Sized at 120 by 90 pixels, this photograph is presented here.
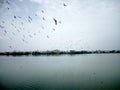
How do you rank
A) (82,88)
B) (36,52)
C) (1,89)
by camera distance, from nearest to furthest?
(1,89) → (82,88) → (36,52)

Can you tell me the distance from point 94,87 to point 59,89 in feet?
8.24

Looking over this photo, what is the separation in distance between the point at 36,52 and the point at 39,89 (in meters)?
92.2

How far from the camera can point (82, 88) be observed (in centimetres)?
1013

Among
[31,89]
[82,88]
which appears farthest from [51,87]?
[82,88]

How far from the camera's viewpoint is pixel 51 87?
10.4 meters

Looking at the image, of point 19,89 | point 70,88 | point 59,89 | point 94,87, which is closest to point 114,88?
point 94,87

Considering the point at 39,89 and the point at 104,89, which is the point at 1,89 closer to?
the point at 39,89

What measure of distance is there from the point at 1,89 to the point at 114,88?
296 inches

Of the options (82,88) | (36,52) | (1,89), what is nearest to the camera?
(1,89)

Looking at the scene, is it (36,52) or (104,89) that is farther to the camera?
(36,52)

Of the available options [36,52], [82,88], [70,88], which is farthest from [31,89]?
[36,52]

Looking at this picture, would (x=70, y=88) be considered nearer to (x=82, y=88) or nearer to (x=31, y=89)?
(x=82, y=88)

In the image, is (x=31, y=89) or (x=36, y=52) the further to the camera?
(x=36, y=52)

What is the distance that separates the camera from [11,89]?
9914 mm
